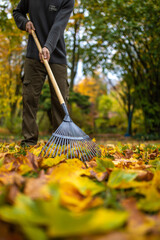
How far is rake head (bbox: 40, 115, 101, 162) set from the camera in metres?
1.52

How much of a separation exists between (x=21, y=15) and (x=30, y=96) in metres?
1.01

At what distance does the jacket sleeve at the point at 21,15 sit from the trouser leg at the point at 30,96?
428mm

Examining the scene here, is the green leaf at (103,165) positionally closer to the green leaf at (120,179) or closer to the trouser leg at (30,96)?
the green leaf at (120,179)

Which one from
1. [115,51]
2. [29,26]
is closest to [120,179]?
[29,26]

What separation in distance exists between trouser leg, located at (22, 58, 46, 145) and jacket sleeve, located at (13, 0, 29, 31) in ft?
1.40

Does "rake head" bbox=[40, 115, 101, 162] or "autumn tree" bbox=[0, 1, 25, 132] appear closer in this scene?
"rake head" bbox=[40, 115, 101, 162]

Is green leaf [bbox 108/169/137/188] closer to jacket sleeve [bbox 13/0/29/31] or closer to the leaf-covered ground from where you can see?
the leaf-covered ground

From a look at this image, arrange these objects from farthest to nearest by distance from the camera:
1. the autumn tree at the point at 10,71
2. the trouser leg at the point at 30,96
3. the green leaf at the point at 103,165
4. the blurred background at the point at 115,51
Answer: the autumn tree at the point at 10,71, the blurred background at the point at 115,51, the trouser leg at the point at 30,96, the green leaf at the point at 103,165

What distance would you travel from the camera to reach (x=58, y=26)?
235 centimetres

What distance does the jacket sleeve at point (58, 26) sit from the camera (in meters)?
2.27

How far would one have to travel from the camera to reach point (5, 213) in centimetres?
44

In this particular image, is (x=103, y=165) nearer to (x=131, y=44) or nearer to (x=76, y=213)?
(x=76, y=213)

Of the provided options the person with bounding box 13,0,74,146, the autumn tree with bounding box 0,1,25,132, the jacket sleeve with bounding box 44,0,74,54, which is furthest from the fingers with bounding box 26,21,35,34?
the autumn tree with bounding box 0,1,25,132

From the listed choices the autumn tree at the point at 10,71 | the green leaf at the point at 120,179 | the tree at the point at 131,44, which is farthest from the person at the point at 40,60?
the autumn tree at the point at 10,71
